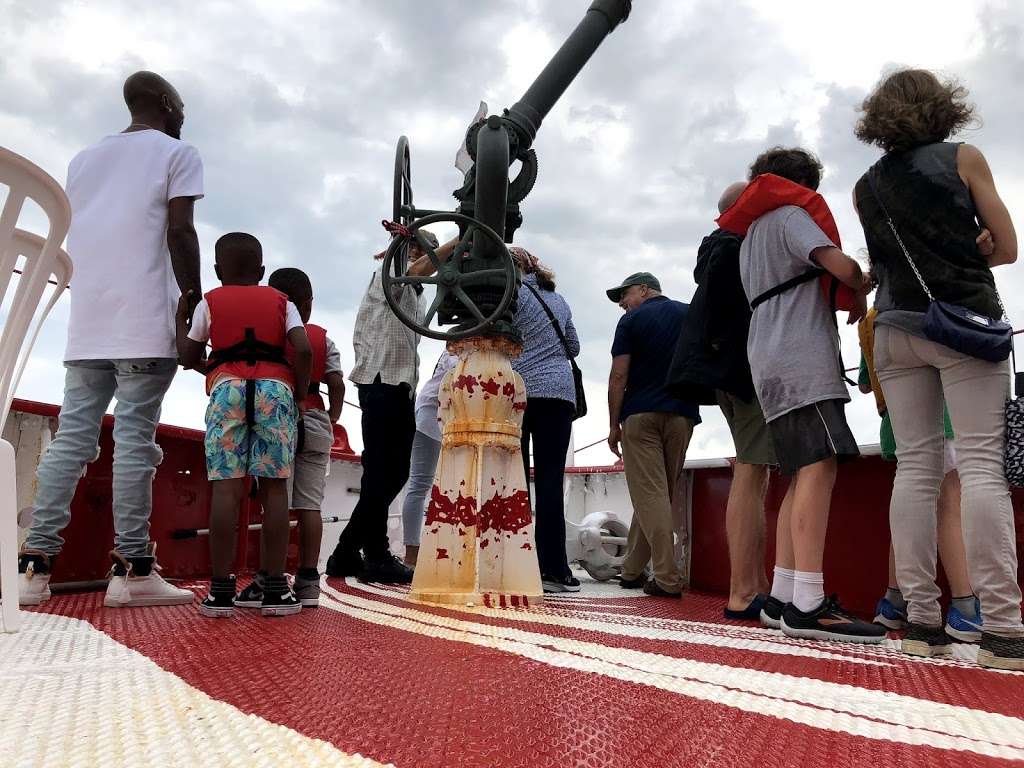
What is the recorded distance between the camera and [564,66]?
364 cm

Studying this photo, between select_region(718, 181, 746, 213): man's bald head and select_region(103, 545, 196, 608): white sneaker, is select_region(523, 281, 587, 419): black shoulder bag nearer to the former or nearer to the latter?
select_region(718, 181, 746, 213): man's bald head

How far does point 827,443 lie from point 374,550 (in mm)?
2147

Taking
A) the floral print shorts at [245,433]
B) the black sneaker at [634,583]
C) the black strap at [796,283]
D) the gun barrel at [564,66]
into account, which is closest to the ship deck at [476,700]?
the floral print shorts at [245,433]

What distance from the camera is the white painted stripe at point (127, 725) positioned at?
753mm

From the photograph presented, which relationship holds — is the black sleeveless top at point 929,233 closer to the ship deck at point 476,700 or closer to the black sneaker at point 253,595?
the ship deck at point 476,700

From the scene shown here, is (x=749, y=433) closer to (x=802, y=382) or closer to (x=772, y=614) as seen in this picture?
(x=802, y=382)

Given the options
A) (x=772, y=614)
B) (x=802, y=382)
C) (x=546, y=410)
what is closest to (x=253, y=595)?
(x=546, y=410)

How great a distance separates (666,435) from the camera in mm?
3660

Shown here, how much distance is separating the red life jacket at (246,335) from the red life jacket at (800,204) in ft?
5.14

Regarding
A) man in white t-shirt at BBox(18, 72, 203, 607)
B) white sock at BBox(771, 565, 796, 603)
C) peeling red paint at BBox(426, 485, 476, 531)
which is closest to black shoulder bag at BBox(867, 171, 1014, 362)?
white sock at BBox(771, 565, 796, 603)

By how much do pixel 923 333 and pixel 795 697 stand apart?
1.17m

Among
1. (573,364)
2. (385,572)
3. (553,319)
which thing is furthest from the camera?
(573,364)

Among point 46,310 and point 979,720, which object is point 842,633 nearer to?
point 979,720

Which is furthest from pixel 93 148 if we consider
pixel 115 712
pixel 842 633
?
pixel 842 633
